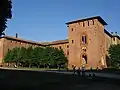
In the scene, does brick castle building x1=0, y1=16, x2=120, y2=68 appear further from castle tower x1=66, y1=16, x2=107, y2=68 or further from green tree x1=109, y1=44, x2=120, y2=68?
green tree x1=109, y1=44, x2=120, y2=68

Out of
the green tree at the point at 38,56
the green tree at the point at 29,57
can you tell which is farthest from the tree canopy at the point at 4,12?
the green tree at the point at 29,57

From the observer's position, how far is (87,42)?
68812 millimetres

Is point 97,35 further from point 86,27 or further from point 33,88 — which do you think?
point 33,88

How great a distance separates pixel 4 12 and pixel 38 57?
190 feet

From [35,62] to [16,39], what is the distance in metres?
21.0

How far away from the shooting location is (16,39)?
302ft

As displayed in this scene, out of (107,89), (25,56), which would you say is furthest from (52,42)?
(107,89)

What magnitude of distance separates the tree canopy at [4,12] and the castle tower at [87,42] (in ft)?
162

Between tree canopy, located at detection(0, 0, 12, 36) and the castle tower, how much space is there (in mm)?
49257

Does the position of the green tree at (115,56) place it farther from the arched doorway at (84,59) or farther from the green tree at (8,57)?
the green tree at (8,57)

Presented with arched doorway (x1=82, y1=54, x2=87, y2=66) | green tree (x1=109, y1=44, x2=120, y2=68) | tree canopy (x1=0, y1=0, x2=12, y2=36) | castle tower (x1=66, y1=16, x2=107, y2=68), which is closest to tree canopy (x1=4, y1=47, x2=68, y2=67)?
castle tower (x1=66, y1=16, x2=107, y2=68)

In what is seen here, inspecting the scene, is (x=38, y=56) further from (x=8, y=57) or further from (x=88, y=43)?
(x=88, y=43)

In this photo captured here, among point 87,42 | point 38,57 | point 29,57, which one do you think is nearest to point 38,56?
point 38,57

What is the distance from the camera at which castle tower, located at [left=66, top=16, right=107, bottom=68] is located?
66.4 m
